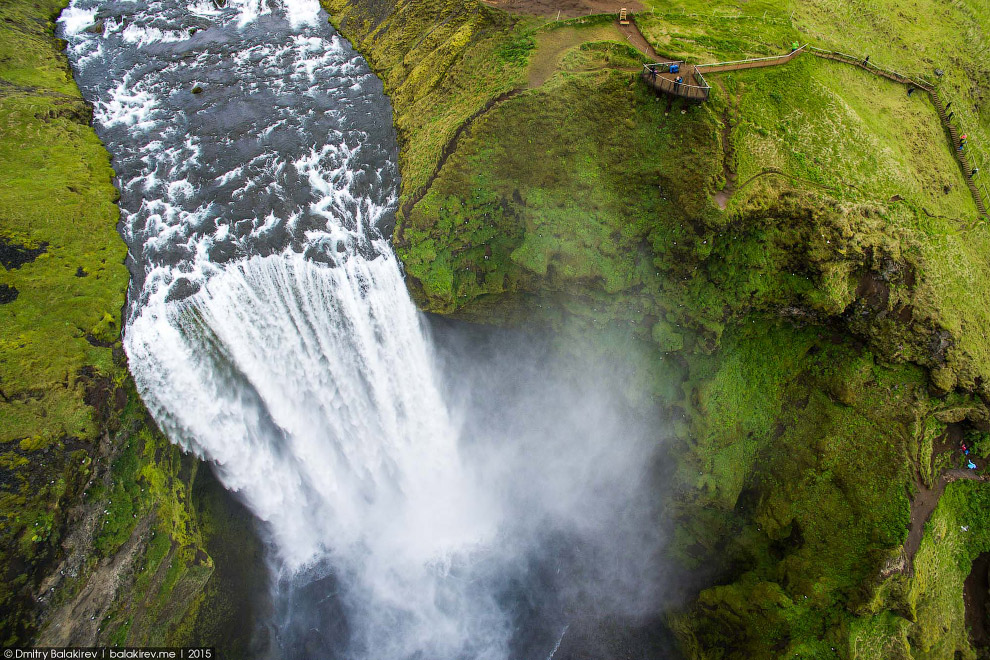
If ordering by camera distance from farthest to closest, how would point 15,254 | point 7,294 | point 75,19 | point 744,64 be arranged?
point 75,19, point 744,64, point 15,254, point 7,294

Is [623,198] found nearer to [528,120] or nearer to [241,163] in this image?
[528,120]

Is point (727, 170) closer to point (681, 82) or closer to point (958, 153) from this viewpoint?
point (681, 82)

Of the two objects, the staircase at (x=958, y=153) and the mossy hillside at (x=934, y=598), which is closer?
the mossy hillside at (x=934, y=598)

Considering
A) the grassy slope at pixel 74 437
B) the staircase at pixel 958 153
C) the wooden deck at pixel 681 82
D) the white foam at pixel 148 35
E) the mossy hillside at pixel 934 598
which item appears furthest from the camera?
the white foam at pixel 148 35

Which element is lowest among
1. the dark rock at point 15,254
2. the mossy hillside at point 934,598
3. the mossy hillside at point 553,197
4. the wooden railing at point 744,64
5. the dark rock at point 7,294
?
the mossy hillside at point 934,598

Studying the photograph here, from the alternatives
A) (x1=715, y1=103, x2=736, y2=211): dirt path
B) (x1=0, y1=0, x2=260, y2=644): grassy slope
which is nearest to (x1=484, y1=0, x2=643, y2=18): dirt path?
(x1=715, y1=103, x2=736, y2=211): dirt path

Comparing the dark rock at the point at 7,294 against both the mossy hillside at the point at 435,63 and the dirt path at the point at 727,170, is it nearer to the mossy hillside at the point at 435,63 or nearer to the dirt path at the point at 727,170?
the mossy hillside at the point at 435,63

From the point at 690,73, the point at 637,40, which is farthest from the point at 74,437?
the point at 637,40

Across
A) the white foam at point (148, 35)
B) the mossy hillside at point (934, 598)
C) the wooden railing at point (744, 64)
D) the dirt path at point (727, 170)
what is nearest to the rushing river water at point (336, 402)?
the white foam at point (148, 35)

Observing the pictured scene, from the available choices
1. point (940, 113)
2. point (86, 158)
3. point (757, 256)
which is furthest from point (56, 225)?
point (940, 113)
